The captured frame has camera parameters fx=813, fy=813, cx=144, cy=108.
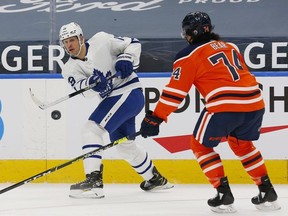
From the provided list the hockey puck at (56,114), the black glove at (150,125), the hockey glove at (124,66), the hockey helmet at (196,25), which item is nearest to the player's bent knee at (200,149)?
the black glove at (150,125)

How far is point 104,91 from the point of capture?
4.53 metres

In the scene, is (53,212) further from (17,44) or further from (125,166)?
(17,44)

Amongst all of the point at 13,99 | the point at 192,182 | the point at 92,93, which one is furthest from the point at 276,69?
the point at 13,99

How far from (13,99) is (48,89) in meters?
0.24

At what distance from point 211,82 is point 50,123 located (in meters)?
1.76

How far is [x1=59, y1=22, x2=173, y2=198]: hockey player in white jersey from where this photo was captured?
14.6 feet

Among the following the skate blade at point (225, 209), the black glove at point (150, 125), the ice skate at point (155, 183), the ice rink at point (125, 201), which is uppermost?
the black glove at point (150, 125)

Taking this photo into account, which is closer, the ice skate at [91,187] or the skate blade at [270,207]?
the skate blade at [270,207]

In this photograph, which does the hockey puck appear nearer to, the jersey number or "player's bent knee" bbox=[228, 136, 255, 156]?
"player's bent knee" bbox=[228, 136, 255, 156]

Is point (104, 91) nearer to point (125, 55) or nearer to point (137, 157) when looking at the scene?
point (125, 55)

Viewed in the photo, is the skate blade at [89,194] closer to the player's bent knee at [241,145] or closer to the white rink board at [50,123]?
the white rink board at [50,123]

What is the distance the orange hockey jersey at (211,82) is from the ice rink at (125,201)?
0.53 m

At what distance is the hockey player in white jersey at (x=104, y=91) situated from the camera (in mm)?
4438

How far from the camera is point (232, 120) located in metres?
3.72
